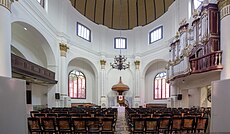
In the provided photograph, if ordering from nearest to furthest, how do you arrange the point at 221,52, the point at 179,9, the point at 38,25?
the point at 221,52, the point at 38,25, the point at 179,9

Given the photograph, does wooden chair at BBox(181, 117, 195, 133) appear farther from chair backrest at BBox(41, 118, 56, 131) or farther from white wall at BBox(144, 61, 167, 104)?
white wall at BBox(144, 61, 167, 104)

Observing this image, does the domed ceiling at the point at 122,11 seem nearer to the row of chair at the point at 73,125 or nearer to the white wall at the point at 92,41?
the white wall at the point at 92,41

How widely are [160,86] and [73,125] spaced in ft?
64.4

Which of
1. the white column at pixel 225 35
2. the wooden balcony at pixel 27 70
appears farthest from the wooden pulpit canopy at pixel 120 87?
the white column at pixel 225 35

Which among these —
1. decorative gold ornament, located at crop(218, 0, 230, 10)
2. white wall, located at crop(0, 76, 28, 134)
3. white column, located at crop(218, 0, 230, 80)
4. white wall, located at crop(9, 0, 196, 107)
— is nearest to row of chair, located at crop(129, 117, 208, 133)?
white wall, located at crop(0, 76, 28, 134)

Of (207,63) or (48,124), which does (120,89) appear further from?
(48,124)

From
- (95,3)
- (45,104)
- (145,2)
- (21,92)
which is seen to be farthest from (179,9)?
(21,92)

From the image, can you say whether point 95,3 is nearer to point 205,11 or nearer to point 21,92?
point 205,11

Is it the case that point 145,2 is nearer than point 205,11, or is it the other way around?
point 205,11

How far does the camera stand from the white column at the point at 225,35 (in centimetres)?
988

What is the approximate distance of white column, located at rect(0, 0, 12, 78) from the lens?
775cm

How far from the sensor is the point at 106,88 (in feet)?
80.3

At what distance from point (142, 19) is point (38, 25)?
14.1 metres

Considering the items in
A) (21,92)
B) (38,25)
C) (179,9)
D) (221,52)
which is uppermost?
(179,9)
